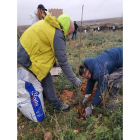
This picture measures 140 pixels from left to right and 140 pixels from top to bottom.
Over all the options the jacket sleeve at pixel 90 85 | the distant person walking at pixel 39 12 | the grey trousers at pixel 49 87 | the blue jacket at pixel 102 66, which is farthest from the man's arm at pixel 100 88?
the distant person walking at pixel 39 12

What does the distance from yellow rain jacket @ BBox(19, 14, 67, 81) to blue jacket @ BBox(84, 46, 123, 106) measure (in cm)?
59

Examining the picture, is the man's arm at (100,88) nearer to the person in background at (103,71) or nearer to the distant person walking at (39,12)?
the person in background at (103,71)

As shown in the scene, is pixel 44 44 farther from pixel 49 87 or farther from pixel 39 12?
pixel 39 12

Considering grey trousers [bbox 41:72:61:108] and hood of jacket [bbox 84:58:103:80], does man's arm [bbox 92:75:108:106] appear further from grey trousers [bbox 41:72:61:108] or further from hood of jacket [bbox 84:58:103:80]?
grey trousers [bbox 41:72:61:108]

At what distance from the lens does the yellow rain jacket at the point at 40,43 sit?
1.65 meters

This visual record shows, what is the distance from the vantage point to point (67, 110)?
7.54 feet

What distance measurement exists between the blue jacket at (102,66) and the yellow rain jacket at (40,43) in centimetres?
59

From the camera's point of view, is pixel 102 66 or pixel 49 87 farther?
pixel 49 87

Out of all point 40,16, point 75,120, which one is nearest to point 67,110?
point 75,120

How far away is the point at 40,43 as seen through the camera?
5.58ft

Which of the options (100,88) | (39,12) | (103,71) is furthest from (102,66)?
(39,12)

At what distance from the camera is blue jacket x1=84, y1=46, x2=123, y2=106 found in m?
1.84

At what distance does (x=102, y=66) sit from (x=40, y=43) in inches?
37.0

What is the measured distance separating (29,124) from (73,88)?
120 cm
